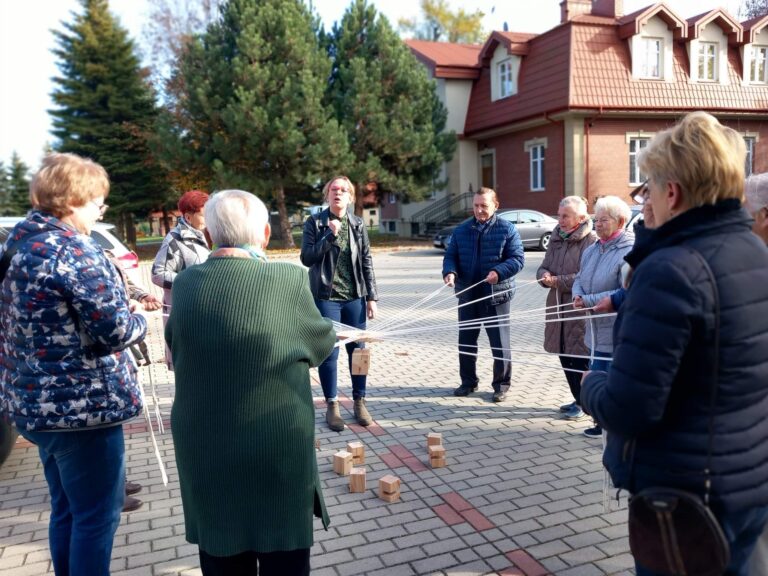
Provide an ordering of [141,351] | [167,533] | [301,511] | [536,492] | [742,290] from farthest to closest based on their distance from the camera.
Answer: [141,351], [536,492], [167,533], [301,511], [742,290]

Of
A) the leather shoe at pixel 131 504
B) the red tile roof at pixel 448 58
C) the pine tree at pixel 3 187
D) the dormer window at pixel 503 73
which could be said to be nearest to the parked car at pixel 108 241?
the leather shoe at pixel 131 504

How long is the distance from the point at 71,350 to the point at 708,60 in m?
27.8

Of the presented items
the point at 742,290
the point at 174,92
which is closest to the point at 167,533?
the point at 742,290

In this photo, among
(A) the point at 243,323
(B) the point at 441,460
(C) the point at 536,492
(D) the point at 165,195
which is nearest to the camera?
(A) the point at 243,323

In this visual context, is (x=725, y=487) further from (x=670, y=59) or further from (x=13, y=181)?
(x=13, y=181)

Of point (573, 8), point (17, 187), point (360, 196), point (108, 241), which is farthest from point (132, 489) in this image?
point (17, 187)

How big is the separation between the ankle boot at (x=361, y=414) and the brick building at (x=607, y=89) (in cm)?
1958

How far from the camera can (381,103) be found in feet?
78.8

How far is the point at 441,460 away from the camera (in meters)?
4.38

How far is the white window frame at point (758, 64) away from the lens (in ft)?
82.3

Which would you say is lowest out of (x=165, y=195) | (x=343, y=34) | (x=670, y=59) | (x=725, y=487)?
(x=725, y=487)

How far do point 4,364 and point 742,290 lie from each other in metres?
2.59

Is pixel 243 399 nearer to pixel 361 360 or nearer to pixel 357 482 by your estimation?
pixel 357 482

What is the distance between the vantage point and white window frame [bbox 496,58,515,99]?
26.0 metres
